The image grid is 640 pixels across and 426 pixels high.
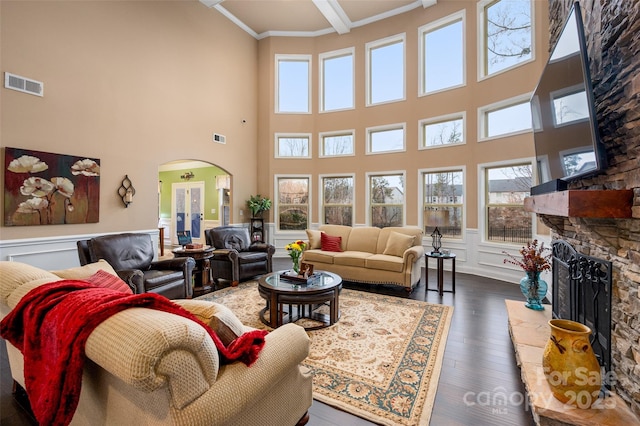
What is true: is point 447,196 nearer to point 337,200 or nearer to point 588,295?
point 337,200

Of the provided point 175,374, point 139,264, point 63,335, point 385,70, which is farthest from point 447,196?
point 63,335

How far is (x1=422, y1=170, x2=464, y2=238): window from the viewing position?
19.4 feet

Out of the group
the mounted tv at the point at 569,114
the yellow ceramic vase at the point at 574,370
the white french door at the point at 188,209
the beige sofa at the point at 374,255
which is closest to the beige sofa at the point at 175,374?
the yellow ceramic vase at the point at 574,370

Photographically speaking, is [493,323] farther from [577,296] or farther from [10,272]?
[10,272]

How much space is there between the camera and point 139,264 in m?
3.74

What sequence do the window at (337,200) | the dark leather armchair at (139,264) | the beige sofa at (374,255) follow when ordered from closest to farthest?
the dark leather armchair at (139,264) → the beige sofa at (374,255) → the window at (337,200)

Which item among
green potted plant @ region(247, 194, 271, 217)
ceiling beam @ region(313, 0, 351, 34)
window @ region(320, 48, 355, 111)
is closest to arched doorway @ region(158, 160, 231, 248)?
green potted plant @ region(247, 194, 271, 217)

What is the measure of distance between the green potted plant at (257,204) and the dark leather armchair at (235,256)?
1.85 metres

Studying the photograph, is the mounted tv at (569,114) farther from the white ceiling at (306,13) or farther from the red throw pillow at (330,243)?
the white ceiling at (306,13)

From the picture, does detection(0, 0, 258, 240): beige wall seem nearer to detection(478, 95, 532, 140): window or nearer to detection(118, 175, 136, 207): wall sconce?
detection(118, 175, 136, 207): wall sconce

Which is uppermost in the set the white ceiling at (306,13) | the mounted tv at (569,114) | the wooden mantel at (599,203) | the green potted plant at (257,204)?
the white ceiling at (306,13)

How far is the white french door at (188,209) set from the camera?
948cm

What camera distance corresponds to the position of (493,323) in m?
3.17

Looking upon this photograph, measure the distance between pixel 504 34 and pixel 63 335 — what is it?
7.10 m
